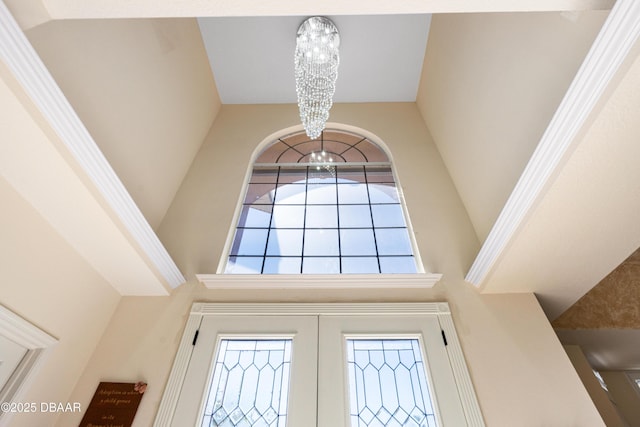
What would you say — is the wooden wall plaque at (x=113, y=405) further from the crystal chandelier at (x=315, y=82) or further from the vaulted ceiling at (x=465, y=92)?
the crystal chandelier at (x=315, y=82)

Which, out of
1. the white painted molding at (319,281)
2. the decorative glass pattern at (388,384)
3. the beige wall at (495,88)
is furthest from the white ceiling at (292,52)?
the decorative glass pattern at (388,384)

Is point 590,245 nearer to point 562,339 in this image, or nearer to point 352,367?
point 352,367

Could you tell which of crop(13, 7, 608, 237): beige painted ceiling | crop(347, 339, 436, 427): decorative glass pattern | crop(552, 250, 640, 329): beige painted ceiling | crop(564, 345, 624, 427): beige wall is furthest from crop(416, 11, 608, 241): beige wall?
crop(564, 345, 624, 427): beige wall

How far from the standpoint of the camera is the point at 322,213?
3.27m

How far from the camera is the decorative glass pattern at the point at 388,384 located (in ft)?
6.14

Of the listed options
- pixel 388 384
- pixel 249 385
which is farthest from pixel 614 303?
pixel 249 385

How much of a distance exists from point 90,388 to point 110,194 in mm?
1251

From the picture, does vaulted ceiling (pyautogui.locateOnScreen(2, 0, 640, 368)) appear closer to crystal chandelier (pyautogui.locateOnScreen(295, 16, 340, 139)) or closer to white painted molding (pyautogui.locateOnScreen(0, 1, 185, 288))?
white painted molding (pyautogui.locateOnScreen(0, 1, 185, 288))

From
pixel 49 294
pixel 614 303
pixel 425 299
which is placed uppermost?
pixel 614 303

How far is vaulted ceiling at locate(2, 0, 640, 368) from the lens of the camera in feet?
4.34

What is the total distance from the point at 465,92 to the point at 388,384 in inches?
102

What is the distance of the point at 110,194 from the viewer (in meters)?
1.65

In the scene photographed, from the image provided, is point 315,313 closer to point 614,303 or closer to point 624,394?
point 614,303

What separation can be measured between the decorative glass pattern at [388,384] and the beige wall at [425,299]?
12.4 inches
